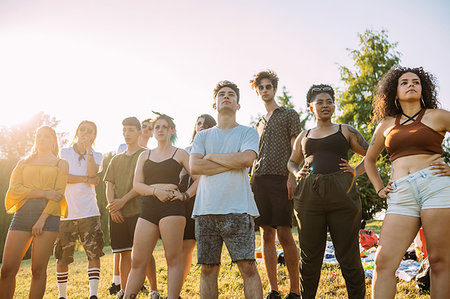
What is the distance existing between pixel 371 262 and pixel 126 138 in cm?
434

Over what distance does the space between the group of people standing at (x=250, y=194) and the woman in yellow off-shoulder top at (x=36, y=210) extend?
1 cm

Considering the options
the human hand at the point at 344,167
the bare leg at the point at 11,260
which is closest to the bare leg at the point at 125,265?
the bare leg at the point at 11,260

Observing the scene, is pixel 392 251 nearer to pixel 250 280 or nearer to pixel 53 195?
pixel 250 280

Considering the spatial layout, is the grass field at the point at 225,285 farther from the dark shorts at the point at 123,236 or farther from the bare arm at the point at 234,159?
the bare arm at the point at 234,159

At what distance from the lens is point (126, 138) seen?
15.9 ft

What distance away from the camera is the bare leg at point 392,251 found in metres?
2.62

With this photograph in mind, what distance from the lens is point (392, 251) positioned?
2643mm

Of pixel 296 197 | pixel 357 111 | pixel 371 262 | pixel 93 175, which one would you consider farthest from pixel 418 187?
pixel 357 111

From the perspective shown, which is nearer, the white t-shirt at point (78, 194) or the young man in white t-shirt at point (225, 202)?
the young man in white t-shirt at point (225, 202)

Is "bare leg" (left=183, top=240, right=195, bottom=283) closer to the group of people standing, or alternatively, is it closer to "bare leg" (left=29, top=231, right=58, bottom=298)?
the group of people standing

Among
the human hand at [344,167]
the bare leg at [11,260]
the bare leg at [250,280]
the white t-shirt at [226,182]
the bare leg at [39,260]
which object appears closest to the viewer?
the bare leg at [250,280]

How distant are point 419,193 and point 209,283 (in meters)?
1.82

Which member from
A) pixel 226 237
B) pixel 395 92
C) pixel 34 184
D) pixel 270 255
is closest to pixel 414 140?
pixel 395 92

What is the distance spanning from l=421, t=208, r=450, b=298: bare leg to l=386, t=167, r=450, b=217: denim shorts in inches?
2.3
